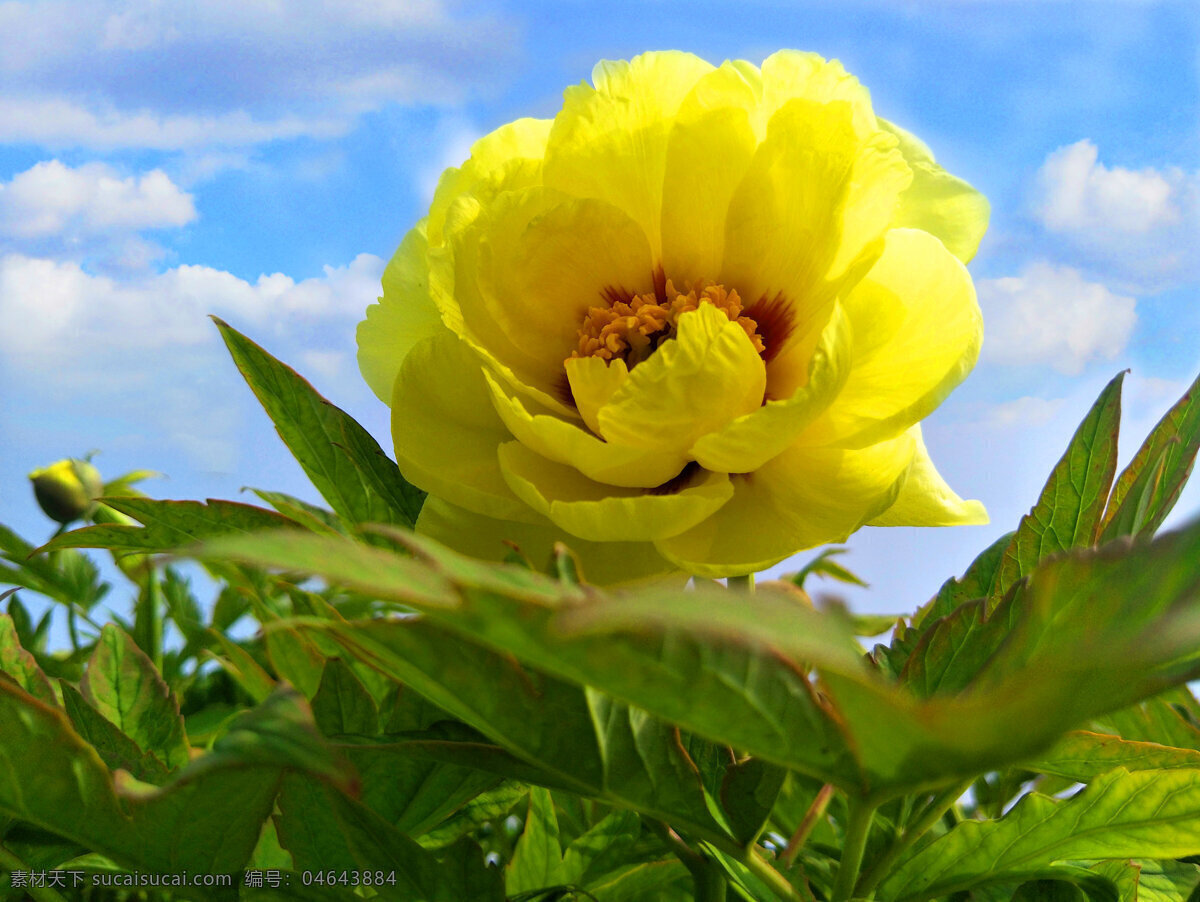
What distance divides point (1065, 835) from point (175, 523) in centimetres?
42

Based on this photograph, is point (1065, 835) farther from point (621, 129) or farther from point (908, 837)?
point (621, 129)

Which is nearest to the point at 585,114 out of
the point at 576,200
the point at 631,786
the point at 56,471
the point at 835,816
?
the point at 576,200

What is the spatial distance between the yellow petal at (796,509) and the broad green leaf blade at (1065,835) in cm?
14

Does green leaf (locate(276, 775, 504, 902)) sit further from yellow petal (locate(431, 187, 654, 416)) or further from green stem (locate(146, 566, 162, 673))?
green stem (locate(146, 566, 162, 673))

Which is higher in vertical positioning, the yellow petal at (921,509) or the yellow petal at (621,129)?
the yellow petal at (621,129)

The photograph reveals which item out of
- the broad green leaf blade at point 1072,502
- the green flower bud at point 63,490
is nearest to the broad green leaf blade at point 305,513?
the broad green leaf blade at point 1072,502

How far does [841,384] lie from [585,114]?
205mm

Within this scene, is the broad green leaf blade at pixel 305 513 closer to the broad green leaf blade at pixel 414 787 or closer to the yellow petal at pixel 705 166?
Result: the broad green leaf blade at pixel 414 787

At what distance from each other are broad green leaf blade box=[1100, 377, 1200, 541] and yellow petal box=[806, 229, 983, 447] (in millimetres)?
91

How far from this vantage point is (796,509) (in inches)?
19.1

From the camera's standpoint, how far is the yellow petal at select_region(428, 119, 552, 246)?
0.54 m

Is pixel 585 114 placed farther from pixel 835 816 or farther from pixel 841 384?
pixel 835 816

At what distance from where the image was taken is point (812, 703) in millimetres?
277

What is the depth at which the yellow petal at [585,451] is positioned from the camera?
18.1 inches
